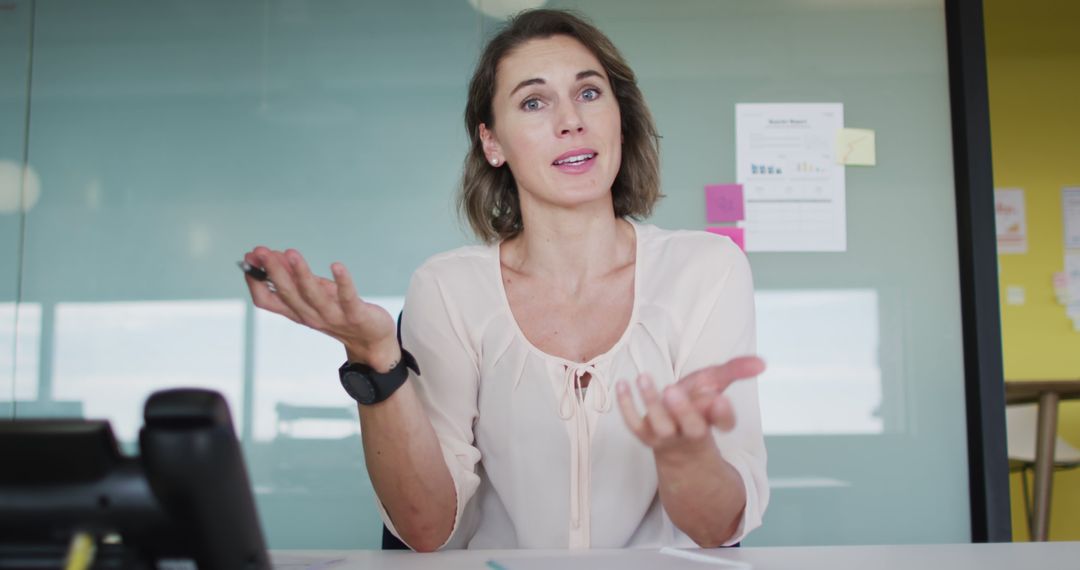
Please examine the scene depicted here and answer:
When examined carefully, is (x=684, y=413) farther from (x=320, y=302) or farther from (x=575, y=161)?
(x=575, y=161)

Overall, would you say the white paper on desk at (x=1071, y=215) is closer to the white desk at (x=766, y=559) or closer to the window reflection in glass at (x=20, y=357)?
the white desk at (x=766, y=559)

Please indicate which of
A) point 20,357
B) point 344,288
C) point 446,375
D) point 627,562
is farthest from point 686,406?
point 20,357

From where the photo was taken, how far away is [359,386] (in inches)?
45.6

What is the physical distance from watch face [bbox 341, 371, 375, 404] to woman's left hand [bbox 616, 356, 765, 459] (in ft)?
1.32

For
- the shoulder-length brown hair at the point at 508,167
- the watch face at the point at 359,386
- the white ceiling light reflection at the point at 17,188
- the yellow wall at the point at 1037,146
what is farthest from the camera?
the yellow wall at the point at 1037,146

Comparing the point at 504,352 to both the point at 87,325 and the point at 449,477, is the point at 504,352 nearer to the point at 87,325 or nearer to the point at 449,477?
the point at 449,477

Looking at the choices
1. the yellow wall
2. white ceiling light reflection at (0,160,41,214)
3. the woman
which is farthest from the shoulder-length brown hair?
the yellow wall

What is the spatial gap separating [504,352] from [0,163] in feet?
6.56

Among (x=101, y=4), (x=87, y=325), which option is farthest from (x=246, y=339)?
(x=101, y=4)

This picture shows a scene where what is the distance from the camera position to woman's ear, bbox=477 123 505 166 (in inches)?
70.3

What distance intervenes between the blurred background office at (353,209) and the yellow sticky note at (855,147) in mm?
27

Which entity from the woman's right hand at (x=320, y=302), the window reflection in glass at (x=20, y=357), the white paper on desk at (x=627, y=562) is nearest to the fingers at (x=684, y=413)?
the white paper on desk at (x=627, y=562)

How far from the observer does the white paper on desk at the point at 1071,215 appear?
4875 millimetres

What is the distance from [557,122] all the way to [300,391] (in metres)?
1.32
